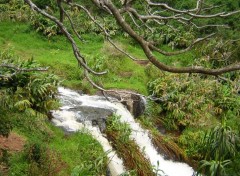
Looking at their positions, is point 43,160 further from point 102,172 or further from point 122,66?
point 122,66

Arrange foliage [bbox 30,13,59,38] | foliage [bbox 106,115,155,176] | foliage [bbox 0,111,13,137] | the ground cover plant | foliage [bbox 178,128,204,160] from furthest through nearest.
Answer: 1. foliage [bbox 30,13,59,38]
2. foliage [bbox 178,128,204,160]
3. foliage [bbox 106,115,155,176]
4. the ground cover plant
5. foliage [bbox 0,111,13,137]

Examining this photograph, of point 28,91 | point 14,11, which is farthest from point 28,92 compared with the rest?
point 14,11

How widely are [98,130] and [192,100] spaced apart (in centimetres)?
A: 479

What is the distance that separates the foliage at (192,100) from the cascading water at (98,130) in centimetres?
187

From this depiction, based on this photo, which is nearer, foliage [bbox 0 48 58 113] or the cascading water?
foliage [bbox 0 48 58 113]

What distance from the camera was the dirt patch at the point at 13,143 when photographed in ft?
28.9

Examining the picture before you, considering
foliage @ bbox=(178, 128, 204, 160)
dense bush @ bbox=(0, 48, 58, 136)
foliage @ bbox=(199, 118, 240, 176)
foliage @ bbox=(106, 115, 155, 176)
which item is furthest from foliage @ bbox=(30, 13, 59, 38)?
foliage @ bbox=(199, 118, 240, 176)

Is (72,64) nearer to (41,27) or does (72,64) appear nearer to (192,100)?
(41,27)

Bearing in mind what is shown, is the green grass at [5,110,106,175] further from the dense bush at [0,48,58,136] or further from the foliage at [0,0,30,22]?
the foliage at [0,0,30,22]

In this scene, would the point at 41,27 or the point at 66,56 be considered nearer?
the point at 66,56

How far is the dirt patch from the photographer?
28.9 ft

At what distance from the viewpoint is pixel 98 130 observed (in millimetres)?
11062

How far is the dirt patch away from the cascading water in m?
1.55

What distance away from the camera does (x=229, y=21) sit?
21000mm
